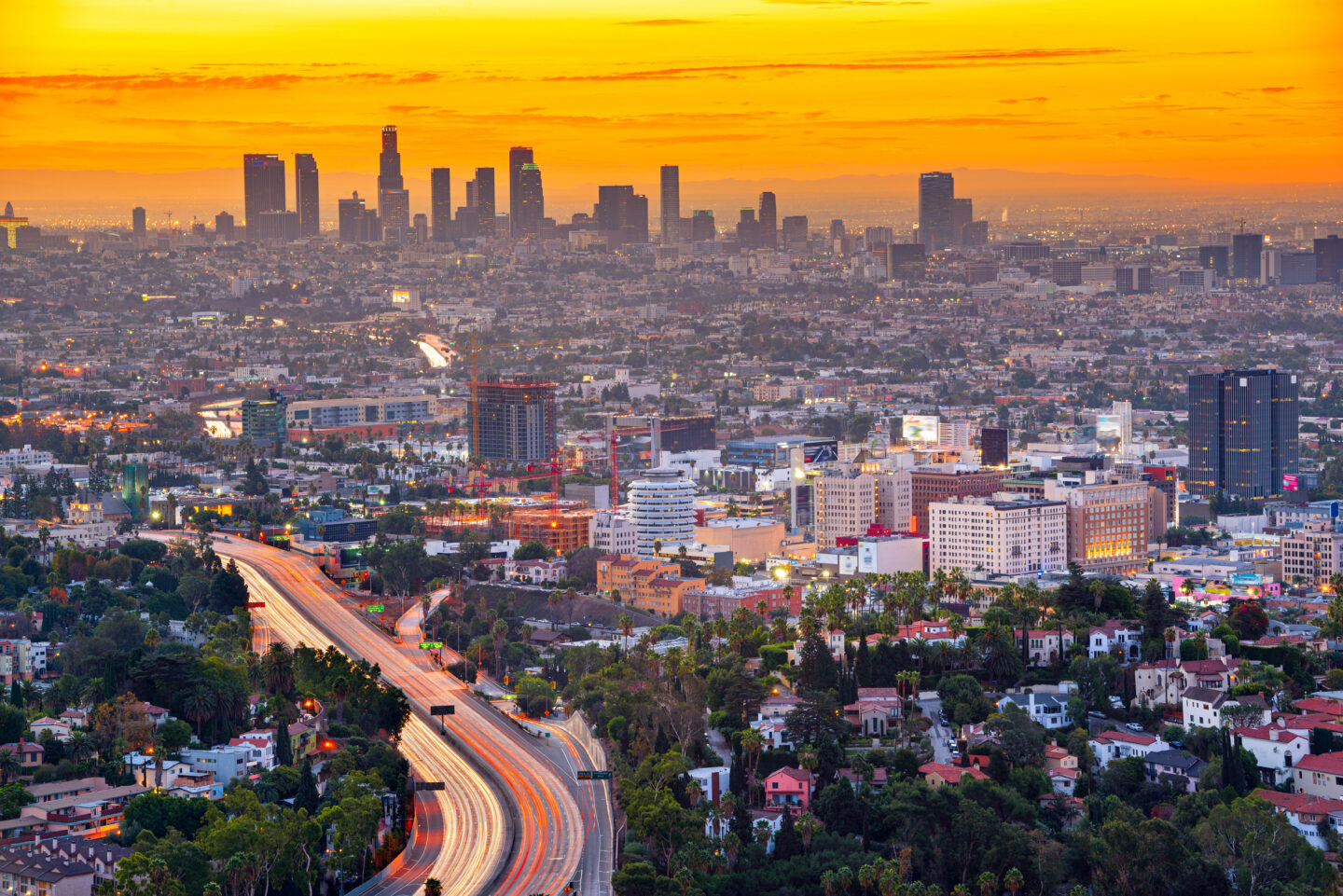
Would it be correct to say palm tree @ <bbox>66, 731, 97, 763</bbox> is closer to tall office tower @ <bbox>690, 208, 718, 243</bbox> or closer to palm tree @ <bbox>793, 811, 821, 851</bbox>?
palm tree @ <bbox>793, 811, 821, 851</bbox>

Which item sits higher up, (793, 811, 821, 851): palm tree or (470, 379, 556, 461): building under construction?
(470, 379, 556, 461): building under construction

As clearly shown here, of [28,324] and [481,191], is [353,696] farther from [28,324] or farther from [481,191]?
[481,191]

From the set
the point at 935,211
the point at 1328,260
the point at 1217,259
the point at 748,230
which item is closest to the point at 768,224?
the point at 748,230

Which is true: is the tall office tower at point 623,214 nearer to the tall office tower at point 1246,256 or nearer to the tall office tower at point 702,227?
the tall office tower at point 702,227

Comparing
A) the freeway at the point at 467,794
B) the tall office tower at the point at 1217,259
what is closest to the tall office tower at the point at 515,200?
the tall office tower at the point at 1217,259

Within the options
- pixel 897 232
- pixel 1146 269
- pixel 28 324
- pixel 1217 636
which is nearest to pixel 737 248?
pixel 897 232

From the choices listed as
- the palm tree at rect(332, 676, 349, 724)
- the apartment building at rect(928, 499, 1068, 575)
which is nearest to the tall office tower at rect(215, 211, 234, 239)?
the apartment building at rect(928, 499, 1068, 575)

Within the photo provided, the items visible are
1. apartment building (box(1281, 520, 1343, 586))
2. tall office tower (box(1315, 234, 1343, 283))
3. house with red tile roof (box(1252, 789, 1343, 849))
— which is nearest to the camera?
house with red tile roof (box(1252, 789, 1343, 849))
